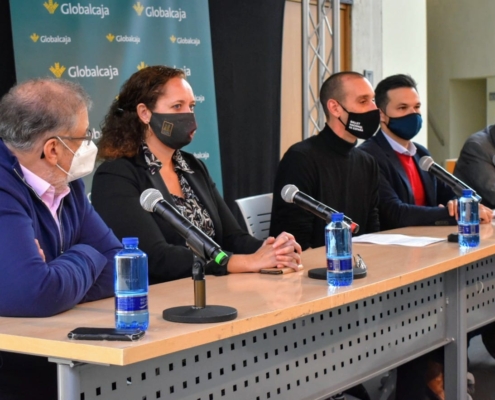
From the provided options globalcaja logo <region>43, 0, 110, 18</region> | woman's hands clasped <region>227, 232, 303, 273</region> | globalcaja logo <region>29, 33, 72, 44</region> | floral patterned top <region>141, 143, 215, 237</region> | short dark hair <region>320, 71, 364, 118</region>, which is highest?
globalcaja logo <region>43, 0, 110, 18</region>


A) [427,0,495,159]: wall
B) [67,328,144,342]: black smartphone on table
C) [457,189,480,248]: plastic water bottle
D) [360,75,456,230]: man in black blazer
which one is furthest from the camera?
[427,0,495,159]: wall

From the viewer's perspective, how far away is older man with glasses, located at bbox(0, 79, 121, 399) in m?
1.96

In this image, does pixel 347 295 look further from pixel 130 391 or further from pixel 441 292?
pixel 441 292

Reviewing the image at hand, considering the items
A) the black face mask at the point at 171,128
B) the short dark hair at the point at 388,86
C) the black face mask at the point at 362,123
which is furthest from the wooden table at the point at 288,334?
the short dark hair at the point at 388,86

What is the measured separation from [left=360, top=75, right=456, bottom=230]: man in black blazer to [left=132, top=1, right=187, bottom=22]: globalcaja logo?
132 centimetres

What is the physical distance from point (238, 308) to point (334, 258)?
45 centimetres

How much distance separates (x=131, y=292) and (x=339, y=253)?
810 millimetres

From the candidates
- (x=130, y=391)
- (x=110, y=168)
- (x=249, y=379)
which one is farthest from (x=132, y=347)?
(x=110, y=168)

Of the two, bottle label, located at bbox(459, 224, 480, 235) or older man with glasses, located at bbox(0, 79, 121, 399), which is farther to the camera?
bottle label, located at bbox(459, 224, 480, 235)

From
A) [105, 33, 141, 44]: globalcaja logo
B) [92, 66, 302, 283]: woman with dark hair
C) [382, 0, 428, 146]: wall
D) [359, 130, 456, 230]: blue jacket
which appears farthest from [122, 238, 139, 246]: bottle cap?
[382, 0, 428, 146]: wall

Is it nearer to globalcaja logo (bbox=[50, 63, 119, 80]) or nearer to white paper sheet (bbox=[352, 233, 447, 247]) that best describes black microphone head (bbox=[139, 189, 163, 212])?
white paper sheet (bbox=[352, 233, 447, 247])

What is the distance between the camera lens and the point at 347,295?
2.25m

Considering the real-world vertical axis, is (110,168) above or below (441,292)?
above

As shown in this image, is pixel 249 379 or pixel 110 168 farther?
pixel 110 168
